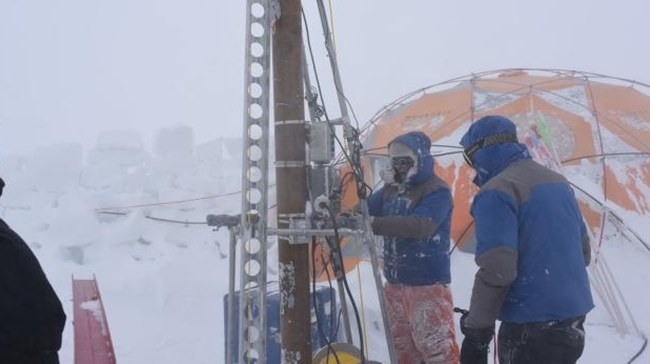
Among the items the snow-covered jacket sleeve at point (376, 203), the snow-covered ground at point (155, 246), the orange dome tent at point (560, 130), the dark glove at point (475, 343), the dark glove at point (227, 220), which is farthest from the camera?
the orange dome tent at point (560, 130)

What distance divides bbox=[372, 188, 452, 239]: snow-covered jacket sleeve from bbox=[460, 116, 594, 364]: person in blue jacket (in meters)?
0.80

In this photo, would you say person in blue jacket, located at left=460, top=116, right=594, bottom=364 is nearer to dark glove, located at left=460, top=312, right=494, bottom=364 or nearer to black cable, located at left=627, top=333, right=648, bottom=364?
dark glove, located at left=460, top=312, right=494, bottom=364

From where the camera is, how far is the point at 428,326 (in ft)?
12.3

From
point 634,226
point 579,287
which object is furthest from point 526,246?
point 634,226

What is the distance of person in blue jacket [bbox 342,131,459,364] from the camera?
3734 millimetres

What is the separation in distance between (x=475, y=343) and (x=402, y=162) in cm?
149

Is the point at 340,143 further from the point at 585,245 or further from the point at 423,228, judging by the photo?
the point at 585,245

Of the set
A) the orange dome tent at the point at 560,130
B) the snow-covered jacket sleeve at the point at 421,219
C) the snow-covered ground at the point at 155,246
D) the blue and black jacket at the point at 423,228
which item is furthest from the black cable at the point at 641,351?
the snow-covered jacket sleeve at the point at 421,219

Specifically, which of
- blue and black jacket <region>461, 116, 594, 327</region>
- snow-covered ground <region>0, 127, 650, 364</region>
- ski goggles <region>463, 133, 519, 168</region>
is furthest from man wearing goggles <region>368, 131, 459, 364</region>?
snow-covered ground <region>0, 127, 650, 364</region>

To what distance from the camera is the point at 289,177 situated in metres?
3.08

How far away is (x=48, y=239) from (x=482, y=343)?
839cm

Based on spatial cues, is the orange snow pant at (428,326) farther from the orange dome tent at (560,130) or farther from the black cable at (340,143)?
the orange dome tent at (560,130)

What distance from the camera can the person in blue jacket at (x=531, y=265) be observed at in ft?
8.59

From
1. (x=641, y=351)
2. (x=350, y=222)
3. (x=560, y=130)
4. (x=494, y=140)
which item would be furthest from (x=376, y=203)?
(x=560, y=130)
